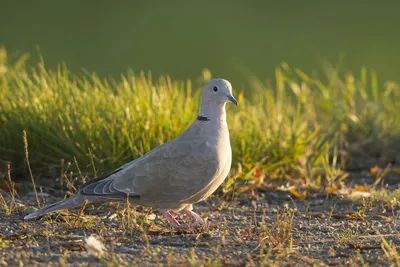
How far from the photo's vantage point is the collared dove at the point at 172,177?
4707 mm

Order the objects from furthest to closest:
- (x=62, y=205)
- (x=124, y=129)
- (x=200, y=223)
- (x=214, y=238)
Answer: (x=124, y=129), (x=200, y=223), (x=62, y=205), (x=214, y=238)

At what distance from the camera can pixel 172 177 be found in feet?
15.6

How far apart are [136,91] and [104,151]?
25.1 inches

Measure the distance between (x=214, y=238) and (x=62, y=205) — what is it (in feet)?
2.87

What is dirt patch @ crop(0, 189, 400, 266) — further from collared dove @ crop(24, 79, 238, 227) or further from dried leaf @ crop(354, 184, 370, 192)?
dried leaf @ crop(354, 184, 370, 192)

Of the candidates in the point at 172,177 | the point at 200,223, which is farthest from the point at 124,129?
the point at 200,223

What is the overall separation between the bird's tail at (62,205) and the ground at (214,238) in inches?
2.7

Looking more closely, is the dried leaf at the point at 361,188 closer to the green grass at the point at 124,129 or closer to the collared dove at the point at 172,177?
the green grass at the point at 124,129

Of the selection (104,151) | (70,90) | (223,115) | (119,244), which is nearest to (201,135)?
(223,115)

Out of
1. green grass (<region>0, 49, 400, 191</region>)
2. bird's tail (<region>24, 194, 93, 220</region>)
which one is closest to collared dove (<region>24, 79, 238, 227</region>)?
bird's tail (<region>24, 194, 93, 220</region>)

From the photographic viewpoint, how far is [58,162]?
6023 mm

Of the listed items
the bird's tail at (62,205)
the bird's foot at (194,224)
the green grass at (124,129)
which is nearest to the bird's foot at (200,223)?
the bird's foot at (194,224)

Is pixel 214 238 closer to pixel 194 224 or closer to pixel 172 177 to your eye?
pixel 194 224

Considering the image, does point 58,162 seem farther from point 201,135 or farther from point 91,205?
point 201,135
